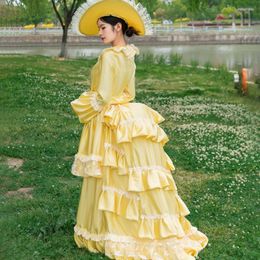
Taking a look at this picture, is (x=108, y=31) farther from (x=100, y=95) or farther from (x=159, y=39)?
(x=159, y=39)

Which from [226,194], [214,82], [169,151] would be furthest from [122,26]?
[214,82]

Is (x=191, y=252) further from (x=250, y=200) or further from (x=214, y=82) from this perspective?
(x=214, y=82)

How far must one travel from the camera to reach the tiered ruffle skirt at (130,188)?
4910 millimetres

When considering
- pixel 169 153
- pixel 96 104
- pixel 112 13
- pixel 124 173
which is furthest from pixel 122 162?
pixel 169 153

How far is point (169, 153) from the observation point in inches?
353

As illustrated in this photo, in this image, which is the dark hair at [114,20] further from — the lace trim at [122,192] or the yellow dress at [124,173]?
the lace trim at [122,192]

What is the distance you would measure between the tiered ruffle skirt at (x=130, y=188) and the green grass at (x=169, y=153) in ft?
1.13

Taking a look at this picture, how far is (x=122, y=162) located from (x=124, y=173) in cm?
10

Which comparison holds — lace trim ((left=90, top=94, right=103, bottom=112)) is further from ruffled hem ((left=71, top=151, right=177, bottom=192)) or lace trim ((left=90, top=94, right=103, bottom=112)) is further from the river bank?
the river bank

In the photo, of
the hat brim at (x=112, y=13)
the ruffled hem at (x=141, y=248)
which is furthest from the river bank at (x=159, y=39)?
the ruffled hem at (x=141, y=248)

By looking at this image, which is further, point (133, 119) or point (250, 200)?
point (250, 200)

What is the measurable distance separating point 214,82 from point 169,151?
384 inches

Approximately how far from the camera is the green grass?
5.68 meters

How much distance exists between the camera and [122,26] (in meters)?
5.09
